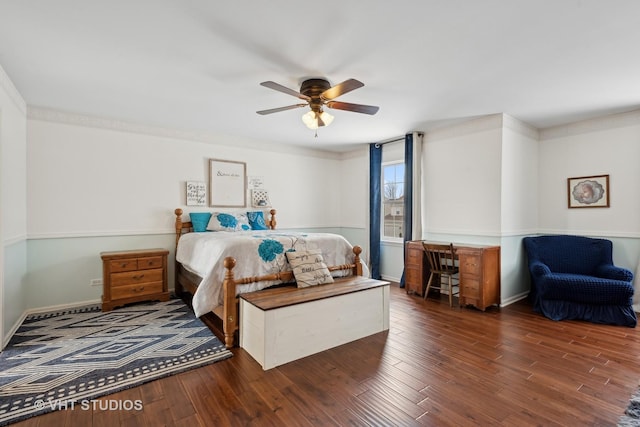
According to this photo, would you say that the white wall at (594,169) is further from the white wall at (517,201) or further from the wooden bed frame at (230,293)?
the wooden bed frame at (230,293)

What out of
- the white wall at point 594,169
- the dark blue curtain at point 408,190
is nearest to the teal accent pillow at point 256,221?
the dark blue curtain at point 408,190

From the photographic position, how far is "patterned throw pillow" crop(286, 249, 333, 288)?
10.3 ft

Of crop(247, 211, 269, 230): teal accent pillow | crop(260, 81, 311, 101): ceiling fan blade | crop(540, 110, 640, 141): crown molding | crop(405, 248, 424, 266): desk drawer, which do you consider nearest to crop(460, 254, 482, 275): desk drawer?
crop(405, 248, 424, 266): desk drawer

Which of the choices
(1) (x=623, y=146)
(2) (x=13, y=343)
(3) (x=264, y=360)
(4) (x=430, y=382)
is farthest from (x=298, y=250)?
(1) (x=623, y=146)

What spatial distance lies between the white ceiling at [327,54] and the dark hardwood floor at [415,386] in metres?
2.47

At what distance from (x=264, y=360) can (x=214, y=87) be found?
2584mm

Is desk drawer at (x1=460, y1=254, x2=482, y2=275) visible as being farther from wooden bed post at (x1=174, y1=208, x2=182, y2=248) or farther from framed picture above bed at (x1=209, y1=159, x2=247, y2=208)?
wooden bed post at (x1=174, y1=208, x2=182, y2=248)

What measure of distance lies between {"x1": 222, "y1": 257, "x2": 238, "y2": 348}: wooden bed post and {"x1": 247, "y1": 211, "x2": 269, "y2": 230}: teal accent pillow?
2.17m

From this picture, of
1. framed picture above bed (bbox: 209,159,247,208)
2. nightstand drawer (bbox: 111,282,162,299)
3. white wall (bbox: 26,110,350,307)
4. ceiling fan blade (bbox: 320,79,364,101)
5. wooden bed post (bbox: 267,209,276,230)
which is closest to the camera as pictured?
ceiling fan blade (bbox: 320,79,364,101)

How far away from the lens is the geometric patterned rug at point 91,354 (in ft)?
6.80

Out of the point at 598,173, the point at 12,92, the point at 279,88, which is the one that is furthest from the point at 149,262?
the point at 598,173

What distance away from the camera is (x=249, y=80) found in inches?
117

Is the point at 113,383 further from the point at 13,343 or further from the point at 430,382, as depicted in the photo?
the point at 430,382

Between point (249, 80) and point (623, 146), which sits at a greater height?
point (249, 80)
